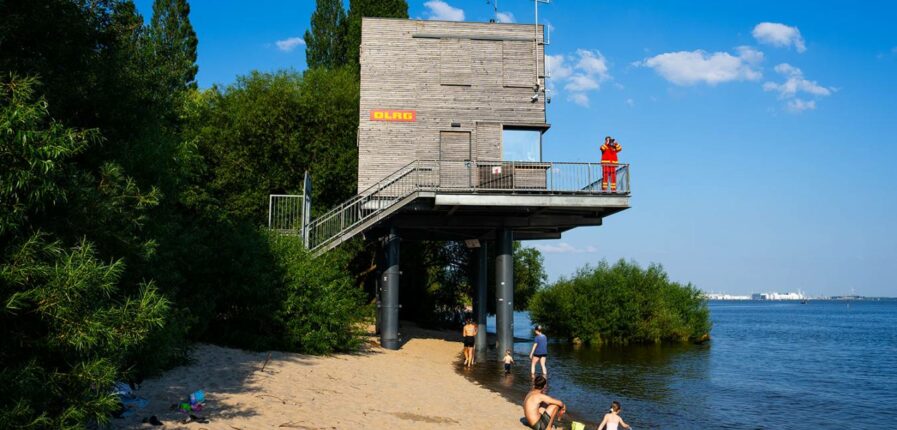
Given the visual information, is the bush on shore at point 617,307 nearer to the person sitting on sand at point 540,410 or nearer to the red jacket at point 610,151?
the red jacket at point 610,151

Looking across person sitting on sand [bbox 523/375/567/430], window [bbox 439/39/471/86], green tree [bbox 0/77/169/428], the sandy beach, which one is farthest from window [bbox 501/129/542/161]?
green tree [bbox 0/77/169/428]

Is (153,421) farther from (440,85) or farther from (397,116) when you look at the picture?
(440,85)

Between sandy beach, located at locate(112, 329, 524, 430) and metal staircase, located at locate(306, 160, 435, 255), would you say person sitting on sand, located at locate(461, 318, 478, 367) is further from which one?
metal staircase, located at locate(306, 160, 435, 255)

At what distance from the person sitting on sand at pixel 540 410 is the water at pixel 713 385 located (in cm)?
342

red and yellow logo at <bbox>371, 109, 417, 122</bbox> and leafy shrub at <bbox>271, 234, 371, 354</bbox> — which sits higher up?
red and yellow logo at <bbox>371, 109, 417, 122</bbox>

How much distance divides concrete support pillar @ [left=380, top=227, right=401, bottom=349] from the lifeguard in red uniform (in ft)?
27.4

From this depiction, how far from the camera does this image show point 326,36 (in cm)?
5347

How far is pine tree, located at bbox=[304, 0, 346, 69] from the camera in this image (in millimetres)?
53438

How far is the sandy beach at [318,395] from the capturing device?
12.5 meters

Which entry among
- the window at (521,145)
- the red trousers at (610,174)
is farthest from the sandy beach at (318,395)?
the window at (521,145)

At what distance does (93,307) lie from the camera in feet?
27.3

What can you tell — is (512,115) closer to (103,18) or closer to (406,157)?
(406,157)

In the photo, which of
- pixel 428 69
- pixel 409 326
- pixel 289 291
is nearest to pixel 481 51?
pixel 428 69

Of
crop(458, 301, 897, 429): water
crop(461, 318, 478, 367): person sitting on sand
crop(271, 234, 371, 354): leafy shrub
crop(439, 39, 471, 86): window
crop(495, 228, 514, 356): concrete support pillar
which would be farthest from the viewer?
crop(495, 228, 514, 356): concrete support pillar
